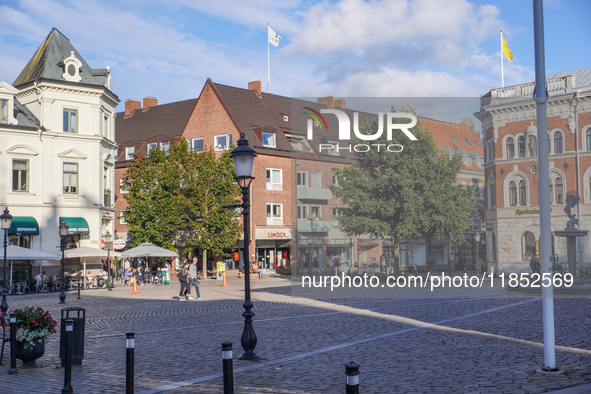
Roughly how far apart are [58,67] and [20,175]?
7635mm

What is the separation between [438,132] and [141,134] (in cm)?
3514

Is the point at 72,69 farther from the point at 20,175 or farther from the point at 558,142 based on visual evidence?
the point at 558,142

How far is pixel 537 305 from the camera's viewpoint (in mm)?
21672

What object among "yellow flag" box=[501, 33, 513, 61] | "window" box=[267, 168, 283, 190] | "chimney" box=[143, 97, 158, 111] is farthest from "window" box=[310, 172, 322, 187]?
"chimney" box=[143, 97, 158, 111]

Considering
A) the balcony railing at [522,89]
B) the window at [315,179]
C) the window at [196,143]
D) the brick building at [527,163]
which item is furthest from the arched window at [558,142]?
the window at [196,143]

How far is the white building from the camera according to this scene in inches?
1565

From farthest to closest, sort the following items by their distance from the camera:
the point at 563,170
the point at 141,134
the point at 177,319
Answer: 1. the point at 141,134
2. the point at 563,170
3. the point at 177,319

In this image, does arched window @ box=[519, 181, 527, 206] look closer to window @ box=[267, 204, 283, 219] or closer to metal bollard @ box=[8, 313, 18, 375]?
window @ box=[267, 204, 283, 219]

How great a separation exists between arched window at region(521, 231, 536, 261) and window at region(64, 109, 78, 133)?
93.7ft

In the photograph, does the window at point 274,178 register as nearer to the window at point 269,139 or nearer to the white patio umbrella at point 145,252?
the window at point 269,139

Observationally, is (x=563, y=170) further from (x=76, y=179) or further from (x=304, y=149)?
(x=76, y=179)

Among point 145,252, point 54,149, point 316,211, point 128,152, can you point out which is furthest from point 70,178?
point 128,152

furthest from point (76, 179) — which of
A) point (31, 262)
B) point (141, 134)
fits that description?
point (141, 134)

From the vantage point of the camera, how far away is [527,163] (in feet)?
120
